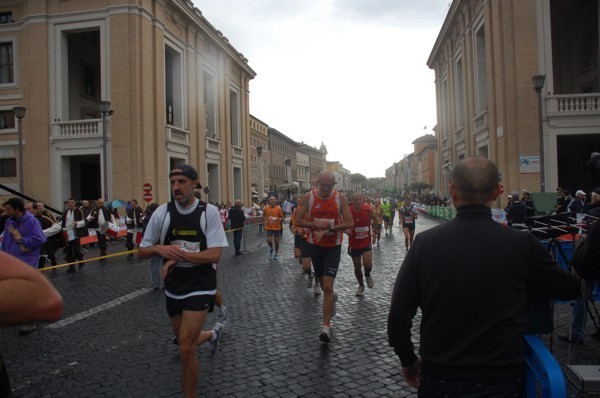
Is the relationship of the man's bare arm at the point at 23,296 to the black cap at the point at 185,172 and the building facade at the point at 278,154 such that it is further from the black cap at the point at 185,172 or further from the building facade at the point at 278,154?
the building facade at the point at 278,154

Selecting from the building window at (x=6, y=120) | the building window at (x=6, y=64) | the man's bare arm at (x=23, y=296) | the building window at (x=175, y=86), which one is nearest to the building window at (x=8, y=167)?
the building window at (x=6, y=120)

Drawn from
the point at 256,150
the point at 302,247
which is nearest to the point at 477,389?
the point at 302,247

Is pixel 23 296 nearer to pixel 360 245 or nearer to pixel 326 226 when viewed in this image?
pixel 326 226

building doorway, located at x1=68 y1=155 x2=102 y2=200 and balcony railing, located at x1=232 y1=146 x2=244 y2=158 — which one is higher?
balcony railing, located at x1=232 y1=146 x2=244 y2=158

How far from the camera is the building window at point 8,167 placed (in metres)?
26.2

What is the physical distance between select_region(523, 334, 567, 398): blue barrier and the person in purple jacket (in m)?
6.70

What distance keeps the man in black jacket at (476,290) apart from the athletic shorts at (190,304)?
7.18 feet

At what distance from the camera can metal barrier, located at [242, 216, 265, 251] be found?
17411 millimetres

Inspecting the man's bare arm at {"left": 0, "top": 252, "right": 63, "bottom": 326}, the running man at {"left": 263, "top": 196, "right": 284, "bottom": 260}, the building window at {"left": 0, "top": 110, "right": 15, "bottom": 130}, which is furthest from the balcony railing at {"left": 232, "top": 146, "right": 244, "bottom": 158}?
the man's bare arm at {"left": 0, "top": 252, "right": 63, "bottom": 326}

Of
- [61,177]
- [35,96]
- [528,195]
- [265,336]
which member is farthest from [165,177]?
[265,336]

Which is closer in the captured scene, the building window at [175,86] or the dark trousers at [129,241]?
the dark trousers at [129,241]

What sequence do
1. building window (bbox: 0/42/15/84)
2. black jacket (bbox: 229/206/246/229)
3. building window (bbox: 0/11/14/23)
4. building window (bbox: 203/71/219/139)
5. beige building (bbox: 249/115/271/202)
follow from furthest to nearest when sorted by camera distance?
1. beige building (bbox: 249/115/271/202)
2. building window (bbox: 203/71/219/139)
3. building window (bbox: 0/42/15/84)
4. building window (bbox: 0/11/14/23)
5. black jacket (bbox: 229/206/246/229)

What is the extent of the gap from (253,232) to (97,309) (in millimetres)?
10862

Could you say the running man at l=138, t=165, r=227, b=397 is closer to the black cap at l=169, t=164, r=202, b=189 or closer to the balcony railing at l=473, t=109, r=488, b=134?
the black cap at l=169, t=164, r=202, b=189
